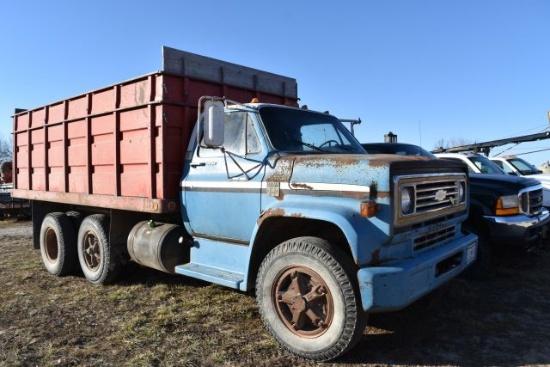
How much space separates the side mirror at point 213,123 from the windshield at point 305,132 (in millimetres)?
Answer: 491

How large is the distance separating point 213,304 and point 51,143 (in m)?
3.82

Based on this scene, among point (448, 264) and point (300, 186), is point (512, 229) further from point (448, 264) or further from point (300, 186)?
point (300, 186)

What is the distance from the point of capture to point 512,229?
19.1 feet

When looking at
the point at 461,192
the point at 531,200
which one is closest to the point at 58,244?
the point at 461,192

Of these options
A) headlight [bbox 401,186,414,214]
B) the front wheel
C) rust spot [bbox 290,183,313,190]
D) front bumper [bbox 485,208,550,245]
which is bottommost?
the front wheel

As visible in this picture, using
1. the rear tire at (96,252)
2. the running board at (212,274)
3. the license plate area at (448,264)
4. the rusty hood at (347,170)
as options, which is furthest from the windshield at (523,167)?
the rear tire at (96,252)

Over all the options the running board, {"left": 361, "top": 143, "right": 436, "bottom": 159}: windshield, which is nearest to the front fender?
the running board

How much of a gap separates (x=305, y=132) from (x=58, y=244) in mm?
4253

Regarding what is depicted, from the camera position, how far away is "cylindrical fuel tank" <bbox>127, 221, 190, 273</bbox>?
5.04 metres

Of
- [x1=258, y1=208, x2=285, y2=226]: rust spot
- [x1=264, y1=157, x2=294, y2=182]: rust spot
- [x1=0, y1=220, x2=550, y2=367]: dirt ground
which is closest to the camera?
[x1=0, y1=220, x2=550, y2=367]: dirt ground

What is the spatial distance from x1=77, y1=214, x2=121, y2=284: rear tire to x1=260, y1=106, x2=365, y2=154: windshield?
2854mm

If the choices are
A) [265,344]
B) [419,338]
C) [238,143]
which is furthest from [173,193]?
[419,338]

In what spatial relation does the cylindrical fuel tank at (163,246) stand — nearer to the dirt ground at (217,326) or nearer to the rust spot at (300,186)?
the dirt ground at (217,326)

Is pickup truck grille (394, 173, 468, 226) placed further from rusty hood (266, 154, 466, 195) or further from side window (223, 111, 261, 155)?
side window (223, 111, 261, 155)
